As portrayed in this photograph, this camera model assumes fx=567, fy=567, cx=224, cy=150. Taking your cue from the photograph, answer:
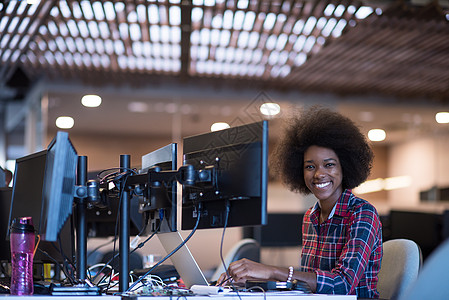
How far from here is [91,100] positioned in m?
8.94

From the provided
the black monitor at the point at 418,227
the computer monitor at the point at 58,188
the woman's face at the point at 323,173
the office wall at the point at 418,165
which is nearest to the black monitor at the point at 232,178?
the computer monitor at the point at 58,188

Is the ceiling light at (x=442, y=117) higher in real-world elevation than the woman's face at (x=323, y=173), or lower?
higher

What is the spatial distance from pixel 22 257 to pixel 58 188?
1.17ft

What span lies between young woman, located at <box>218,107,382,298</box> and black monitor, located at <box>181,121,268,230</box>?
280mm

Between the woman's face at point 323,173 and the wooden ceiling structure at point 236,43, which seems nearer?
the woman's face at point 323,173

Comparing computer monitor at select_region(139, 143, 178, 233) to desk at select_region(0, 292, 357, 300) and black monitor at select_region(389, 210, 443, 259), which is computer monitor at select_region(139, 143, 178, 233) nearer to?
desk at select_region(0, 292, 357, 300)

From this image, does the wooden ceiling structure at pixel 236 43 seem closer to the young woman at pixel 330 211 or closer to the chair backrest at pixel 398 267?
the young woman at pixel 330 211

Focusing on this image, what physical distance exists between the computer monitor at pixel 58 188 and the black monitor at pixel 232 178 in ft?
1.37

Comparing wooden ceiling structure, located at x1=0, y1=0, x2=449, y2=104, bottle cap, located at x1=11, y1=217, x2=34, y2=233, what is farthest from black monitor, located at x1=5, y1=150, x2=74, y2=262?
wooden ceiling structure, located at x1=0, y1=0, x2=449, y2=104

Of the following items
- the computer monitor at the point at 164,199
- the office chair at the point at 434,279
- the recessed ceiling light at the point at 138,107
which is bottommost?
the office chair at the point at 434,279

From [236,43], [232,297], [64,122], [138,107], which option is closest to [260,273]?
[232,297]

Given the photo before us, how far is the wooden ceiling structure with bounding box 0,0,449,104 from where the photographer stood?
5664mm

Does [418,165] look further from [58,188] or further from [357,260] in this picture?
[58,188]

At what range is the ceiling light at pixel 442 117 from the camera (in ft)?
32.0
